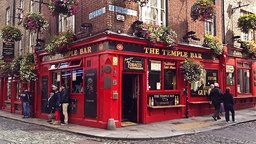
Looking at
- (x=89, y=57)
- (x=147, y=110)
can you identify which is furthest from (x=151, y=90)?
(x=89, y=57)

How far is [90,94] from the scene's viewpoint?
1464 centimetres

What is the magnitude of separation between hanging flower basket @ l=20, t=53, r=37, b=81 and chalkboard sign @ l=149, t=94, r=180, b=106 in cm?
760

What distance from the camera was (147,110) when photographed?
14922 mm

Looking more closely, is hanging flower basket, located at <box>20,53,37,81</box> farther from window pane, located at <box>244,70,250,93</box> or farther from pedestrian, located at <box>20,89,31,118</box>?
window pane, located at <box>244,70,250,93</box>

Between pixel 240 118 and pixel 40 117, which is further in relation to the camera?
pixel 40 117

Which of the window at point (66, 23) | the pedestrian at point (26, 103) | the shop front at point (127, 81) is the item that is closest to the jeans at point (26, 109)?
the pedestrian at point (26, 103)

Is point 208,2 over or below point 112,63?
over

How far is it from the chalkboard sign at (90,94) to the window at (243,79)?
1029 centimetres

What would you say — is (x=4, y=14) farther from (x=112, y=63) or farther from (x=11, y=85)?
(x=112, y=63)

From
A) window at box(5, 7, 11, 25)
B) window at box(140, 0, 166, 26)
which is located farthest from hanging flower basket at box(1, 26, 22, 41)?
window at box(140, 0, 166, 26)

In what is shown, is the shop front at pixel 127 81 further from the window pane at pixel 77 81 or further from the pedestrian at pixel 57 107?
the pedestrian at pixel 57 107

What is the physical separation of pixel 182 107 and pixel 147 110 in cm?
236

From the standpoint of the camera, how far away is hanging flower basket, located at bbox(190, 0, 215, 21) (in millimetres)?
16422

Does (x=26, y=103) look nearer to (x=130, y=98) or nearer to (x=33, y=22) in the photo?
(x=33, y=22)
